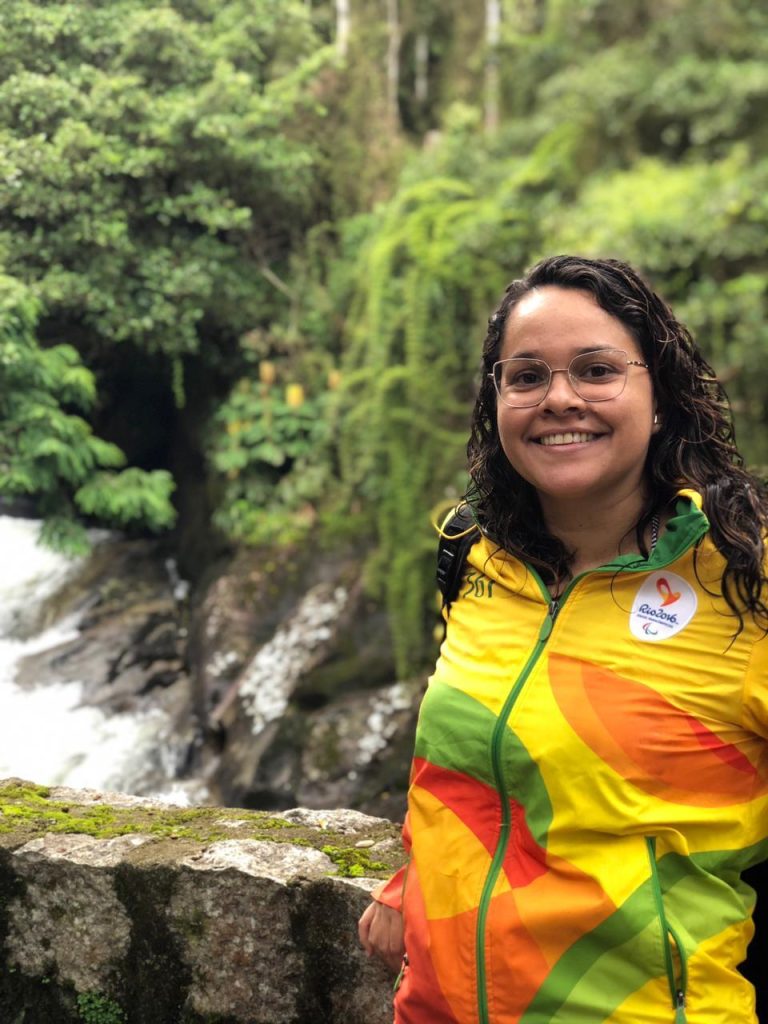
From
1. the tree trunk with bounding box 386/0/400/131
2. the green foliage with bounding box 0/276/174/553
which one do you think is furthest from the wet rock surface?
the tree trunk with bounding box 386/0/400/131

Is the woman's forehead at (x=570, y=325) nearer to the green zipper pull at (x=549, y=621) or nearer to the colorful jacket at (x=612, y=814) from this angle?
the colorful jacket at (x=612, y=814)

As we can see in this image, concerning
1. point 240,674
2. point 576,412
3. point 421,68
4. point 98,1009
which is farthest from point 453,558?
point 421,68

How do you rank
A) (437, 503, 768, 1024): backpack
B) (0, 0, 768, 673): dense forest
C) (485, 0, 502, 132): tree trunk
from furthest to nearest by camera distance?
(485, 0, 502, 132): tree trunk → (0, 0, 768, 673): dense forest → (437, 503, 768, 1024): backpack

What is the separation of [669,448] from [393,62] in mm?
4590

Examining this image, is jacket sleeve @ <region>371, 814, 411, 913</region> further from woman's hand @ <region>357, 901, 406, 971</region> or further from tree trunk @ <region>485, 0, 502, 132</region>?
tree trunk @ <region>485, 0, 502, 132</region>

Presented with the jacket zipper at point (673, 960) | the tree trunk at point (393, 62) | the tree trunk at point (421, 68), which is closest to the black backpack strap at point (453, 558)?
the jacket zipper at point (673, 960)

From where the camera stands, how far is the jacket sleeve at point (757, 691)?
104cm

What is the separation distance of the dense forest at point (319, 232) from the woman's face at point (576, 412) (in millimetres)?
1969

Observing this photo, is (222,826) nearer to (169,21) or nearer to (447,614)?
(447,614)

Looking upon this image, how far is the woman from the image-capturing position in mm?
1059

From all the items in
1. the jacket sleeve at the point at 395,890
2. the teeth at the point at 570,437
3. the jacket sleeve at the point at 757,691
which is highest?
the teeth at the point at 570,437

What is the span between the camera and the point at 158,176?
9.81ft

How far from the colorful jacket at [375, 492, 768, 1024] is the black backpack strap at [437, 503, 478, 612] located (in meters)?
0.21

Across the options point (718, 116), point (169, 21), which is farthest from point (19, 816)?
point (718, 116)
